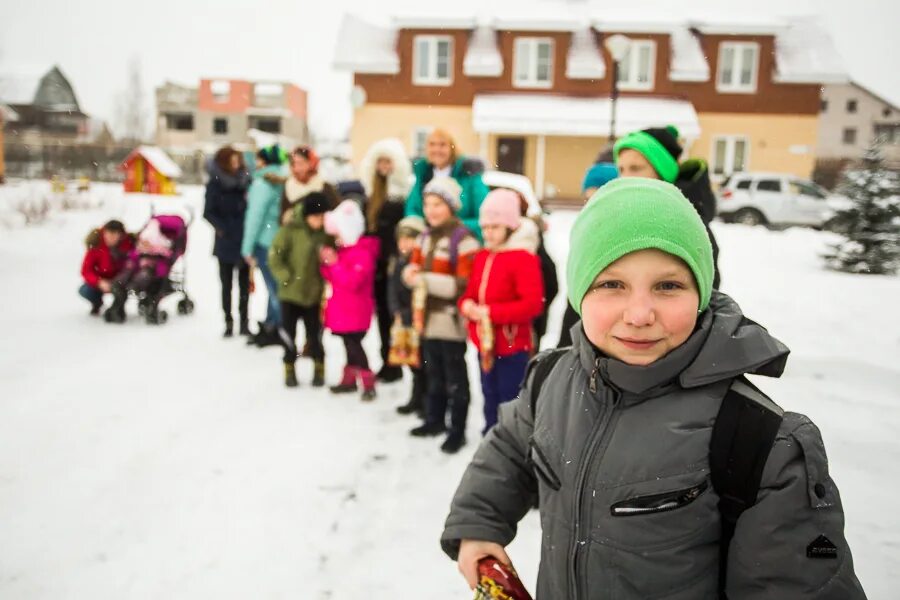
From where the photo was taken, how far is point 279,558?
3.12 m

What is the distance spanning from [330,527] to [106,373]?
11.8ft

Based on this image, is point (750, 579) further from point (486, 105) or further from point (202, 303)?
point (486, 105)

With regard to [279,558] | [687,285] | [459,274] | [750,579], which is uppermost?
[687,285]

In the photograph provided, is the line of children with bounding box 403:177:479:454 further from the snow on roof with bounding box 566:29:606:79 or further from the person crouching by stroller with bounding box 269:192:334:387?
the snow on roof with bounding box 566:29:606:79

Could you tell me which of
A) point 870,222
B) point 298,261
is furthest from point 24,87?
point 870,222

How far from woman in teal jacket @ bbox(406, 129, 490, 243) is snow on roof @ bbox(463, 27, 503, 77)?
70.2 feet

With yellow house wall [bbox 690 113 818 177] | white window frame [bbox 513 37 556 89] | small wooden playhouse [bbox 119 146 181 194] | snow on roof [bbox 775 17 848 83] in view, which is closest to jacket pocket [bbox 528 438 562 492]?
white window frame [bbox 513 37 556 89]

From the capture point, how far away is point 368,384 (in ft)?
18.0

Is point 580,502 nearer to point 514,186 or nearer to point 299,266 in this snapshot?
point 514,186

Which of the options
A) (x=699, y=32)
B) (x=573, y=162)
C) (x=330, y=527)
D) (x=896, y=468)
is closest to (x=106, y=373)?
(x=330, y=527)

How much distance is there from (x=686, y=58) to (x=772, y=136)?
15.5ft

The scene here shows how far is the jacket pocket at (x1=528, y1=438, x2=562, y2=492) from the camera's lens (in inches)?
59.1

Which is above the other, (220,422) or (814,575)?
(814,575)

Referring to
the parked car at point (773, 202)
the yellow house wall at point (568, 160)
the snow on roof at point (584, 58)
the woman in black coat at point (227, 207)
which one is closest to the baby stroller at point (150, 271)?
the woman in black coat at point (227, 207)
